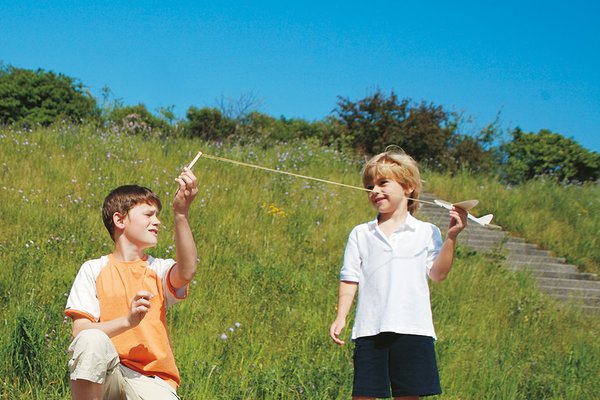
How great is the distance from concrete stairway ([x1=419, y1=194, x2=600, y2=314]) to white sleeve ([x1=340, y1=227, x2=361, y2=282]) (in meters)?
6.33

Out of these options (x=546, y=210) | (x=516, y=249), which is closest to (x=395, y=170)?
(x=516, y=249)

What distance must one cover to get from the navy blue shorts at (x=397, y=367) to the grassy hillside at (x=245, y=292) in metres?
1.04

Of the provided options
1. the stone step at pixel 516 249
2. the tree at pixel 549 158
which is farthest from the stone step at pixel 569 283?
the tree at pixel 549 158

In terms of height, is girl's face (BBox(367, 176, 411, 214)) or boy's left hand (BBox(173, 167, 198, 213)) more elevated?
girl's face (BBox(367, 176, 411, 214))

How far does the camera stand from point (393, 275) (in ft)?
9.83

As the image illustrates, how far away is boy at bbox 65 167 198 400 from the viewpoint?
89.2 inches

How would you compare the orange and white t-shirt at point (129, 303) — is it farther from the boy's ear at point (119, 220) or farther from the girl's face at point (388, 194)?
the girl's face at point (388, 194)

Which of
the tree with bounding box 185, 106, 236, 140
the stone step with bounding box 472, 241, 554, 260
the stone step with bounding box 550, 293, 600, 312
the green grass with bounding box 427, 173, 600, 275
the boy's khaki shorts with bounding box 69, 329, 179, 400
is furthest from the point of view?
the tree with bounding box 185, 106, 236, 140

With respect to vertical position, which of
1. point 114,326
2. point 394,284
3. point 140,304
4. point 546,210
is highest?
point 546,210

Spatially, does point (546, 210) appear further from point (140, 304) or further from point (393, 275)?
point (140, 304)

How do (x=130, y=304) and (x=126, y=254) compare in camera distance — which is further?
(x=126, y=254)

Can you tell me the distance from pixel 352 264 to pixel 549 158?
17.6m

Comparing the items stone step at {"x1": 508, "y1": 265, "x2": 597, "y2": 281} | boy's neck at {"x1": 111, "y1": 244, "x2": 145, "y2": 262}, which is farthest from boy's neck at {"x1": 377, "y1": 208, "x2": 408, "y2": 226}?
stone step at {"x1": 508, "y1": 265, "x2": 597, "y2": 281}

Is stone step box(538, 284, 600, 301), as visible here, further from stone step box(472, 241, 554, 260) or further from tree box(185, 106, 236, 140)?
tree box(185, 106, 236, 140)
